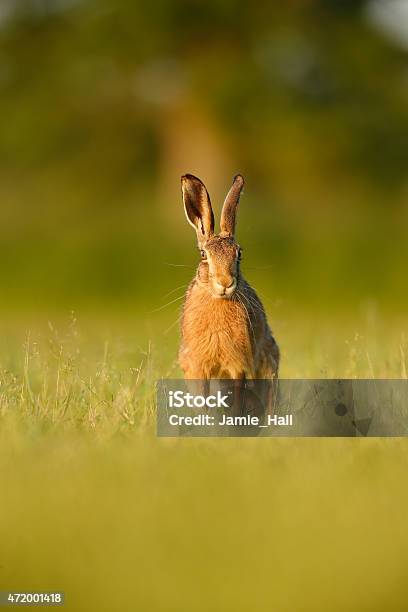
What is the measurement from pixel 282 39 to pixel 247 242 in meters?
9.69

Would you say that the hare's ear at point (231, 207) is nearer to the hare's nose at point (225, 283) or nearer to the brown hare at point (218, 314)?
the brown hare at point (218, 314)

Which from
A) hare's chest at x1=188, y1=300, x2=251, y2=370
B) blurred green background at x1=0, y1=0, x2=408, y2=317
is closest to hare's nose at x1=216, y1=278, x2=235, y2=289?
hare's chest at x1=188, y1=300, x2=251, y2=370

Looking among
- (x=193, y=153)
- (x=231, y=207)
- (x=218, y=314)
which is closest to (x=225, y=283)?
(x=218, y=314)

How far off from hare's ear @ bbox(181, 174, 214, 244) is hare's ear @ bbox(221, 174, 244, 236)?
67 mm

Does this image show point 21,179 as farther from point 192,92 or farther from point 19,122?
point 192,92

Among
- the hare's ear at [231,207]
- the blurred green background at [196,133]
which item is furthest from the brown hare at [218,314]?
the blurred green background at [196,133]

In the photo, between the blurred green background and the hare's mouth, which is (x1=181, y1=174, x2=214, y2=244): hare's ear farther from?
the blurred green background

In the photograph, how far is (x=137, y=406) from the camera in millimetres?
5383

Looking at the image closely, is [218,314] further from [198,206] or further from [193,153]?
[193,153]

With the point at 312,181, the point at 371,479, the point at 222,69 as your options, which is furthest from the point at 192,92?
the point at 371,479

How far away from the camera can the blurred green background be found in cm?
2328

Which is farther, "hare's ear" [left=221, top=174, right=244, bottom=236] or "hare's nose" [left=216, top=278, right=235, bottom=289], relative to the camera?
"hare's ear" [left=221, top=174, right=244, bottom=236]

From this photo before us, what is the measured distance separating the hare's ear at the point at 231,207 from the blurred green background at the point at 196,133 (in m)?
16.5

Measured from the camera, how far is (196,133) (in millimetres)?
31297
